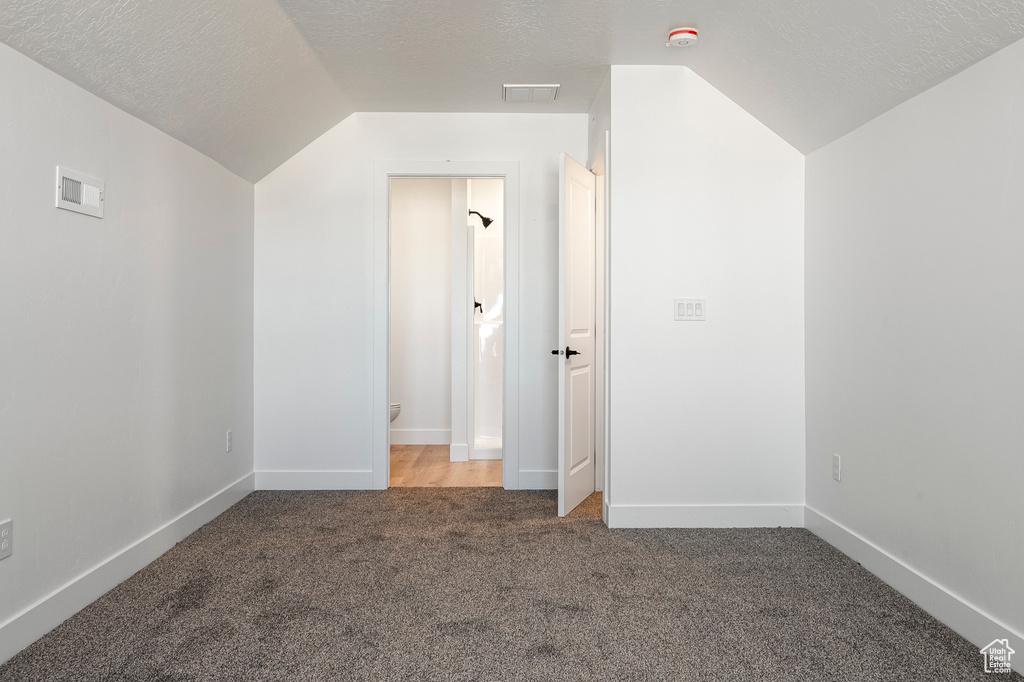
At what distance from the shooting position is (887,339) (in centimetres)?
245

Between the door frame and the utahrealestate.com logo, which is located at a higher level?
the door frame

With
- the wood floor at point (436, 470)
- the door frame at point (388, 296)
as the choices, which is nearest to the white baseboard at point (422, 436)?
the wood floor at point (436, 470)

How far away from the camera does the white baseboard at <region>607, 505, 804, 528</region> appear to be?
3.12 m

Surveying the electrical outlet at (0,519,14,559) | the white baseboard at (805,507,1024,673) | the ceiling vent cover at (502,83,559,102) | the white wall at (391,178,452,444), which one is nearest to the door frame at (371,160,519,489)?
the ceiling vent cover at (502,83,559,102)

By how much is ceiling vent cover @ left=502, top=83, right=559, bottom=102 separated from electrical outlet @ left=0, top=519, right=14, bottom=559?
289cm

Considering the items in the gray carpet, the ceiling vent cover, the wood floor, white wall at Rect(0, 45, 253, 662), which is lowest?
the gray carpet

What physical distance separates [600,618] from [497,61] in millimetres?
2552

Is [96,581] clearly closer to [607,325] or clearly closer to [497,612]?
[497,612]

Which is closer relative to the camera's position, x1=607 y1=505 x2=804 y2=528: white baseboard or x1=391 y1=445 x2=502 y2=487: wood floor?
x1=607 y1=505 x2=804 y2=528: white baseboard

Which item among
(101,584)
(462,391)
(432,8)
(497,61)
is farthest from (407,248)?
(101,584)

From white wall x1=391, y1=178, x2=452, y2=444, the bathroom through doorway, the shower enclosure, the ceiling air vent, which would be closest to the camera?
the ceiling air vent

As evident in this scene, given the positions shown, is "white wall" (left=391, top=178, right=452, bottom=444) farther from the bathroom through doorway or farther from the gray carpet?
the gray carpet

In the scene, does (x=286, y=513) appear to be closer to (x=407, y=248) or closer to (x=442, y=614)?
(x=442, y=614)

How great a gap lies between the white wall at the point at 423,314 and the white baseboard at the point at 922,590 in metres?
3.37
